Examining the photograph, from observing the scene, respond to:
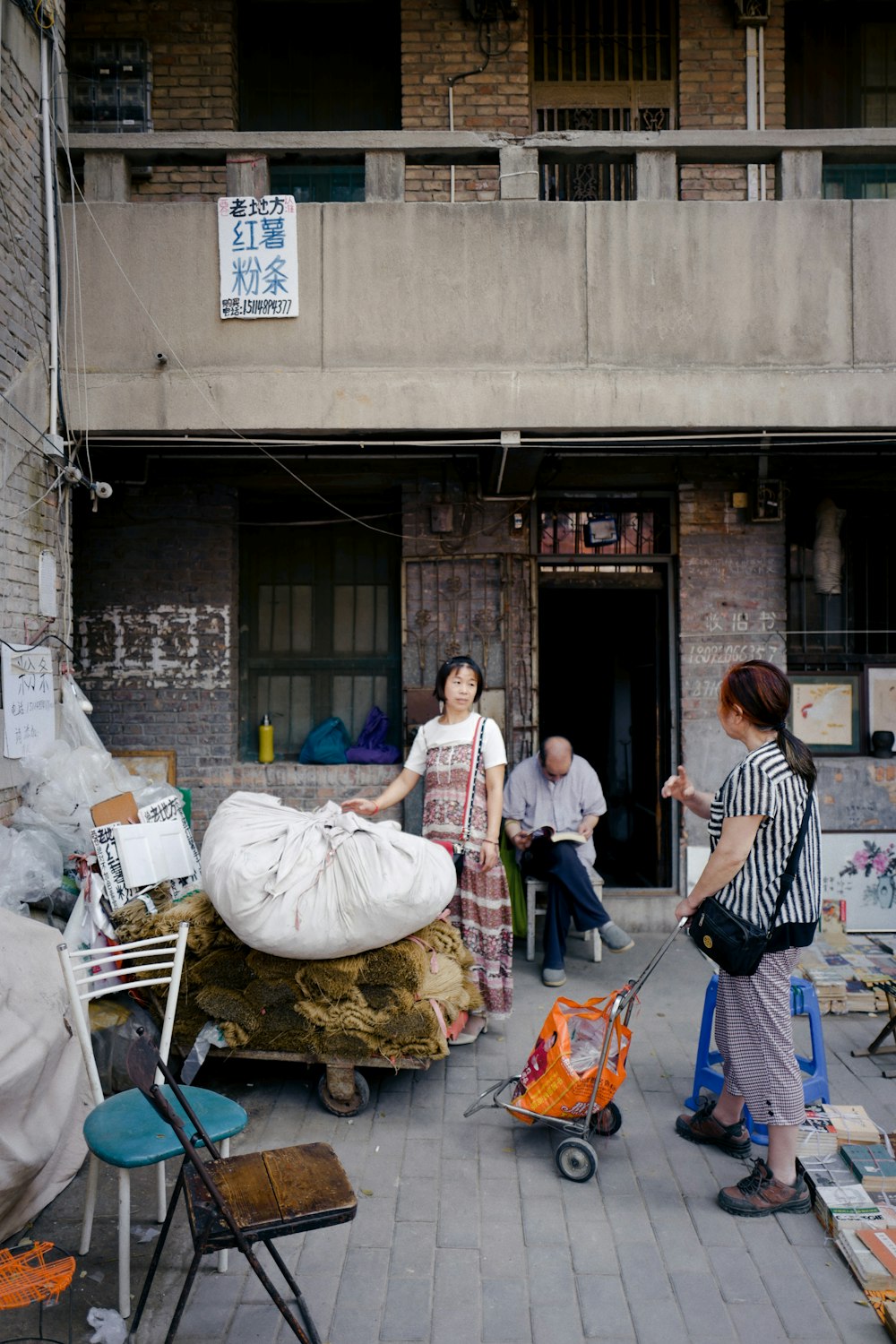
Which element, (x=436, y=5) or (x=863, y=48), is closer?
(x=436, y=5)

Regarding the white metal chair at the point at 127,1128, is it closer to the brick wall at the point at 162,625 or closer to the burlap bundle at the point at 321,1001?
the burlap bundle at the point at 321,1001

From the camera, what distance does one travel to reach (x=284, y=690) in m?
7.67

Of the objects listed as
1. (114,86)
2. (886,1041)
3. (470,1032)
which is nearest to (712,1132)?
(470,1032)

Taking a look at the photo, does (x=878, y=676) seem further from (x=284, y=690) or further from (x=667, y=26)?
(x=667, y=26)

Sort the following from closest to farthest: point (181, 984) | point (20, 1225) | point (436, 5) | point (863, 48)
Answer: point (20, 1225) → point (181, 984) → point (436, 5) → point (863, 48)

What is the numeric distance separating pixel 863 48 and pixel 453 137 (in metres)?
4.13

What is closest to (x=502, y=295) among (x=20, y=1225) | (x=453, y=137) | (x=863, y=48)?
(x=453, y=137)

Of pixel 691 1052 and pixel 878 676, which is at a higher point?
pixel 878 676

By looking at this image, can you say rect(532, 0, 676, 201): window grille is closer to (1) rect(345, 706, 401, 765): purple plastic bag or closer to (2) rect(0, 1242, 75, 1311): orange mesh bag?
(1) rect(345, 706, 401, 765): purple plastic bag

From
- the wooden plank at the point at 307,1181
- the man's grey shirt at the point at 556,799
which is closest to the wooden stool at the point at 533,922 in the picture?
the man's grey shirt at the point at 556,799

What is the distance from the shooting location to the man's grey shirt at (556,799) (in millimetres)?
6461

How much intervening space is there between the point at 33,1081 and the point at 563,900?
3.58 metres

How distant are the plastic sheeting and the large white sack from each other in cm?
75

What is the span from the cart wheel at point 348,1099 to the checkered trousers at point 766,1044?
5.65ft
